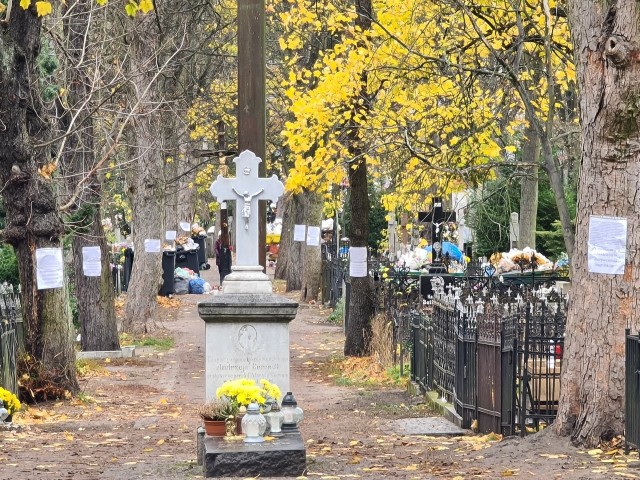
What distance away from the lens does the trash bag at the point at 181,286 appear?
136ft

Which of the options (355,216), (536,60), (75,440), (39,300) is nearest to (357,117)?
(355,216)

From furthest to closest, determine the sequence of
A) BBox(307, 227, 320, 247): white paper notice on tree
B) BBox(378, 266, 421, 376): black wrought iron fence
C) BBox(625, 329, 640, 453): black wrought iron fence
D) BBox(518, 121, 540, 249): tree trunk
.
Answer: BBox(307, 227, 320, 247): white paper notice on tree → BBox(518, 121, 540, 249): tree trunk → BBox(378, 266, 421, 376): black wrought iron fence → BBox(625, 329, 640, 453): black wrought iron fence

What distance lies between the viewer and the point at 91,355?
870 inches

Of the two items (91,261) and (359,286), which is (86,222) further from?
(359,286)

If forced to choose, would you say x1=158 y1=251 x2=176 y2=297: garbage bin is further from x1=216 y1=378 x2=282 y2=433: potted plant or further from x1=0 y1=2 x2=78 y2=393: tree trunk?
x1=216 y1=378 x2=282 y2=433: potted plant

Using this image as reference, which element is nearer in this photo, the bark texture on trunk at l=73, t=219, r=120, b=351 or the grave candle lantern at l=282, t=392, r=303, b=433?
the grave candle lantern at l=282, t=392, r=303, b=433

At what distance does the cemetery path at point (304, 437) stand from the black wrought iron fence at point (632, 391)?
0.21m

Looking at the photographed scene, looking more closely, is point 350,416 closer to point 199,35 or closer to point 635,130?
point 635,130

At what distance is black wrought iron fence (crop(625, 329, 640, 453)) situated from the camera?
9453 mm

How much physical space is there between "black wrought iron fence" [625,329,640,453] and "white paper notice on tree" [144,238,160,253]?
18.0 metres

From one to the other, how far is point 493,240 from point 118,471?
1057 inches

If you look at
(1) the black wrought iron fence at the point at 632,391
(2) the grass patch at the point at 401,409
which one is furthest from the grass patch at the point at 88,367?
(1) the black wrought iron fence at the point at 632,391

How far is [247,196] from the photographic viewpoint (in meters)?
11.7

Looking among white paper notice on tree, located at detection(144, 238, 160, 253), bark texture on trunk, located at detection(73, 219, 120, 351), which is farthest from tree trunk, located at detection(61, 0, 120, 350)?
white paper notice on tree, located at detection(144, 238, 160, 253)
